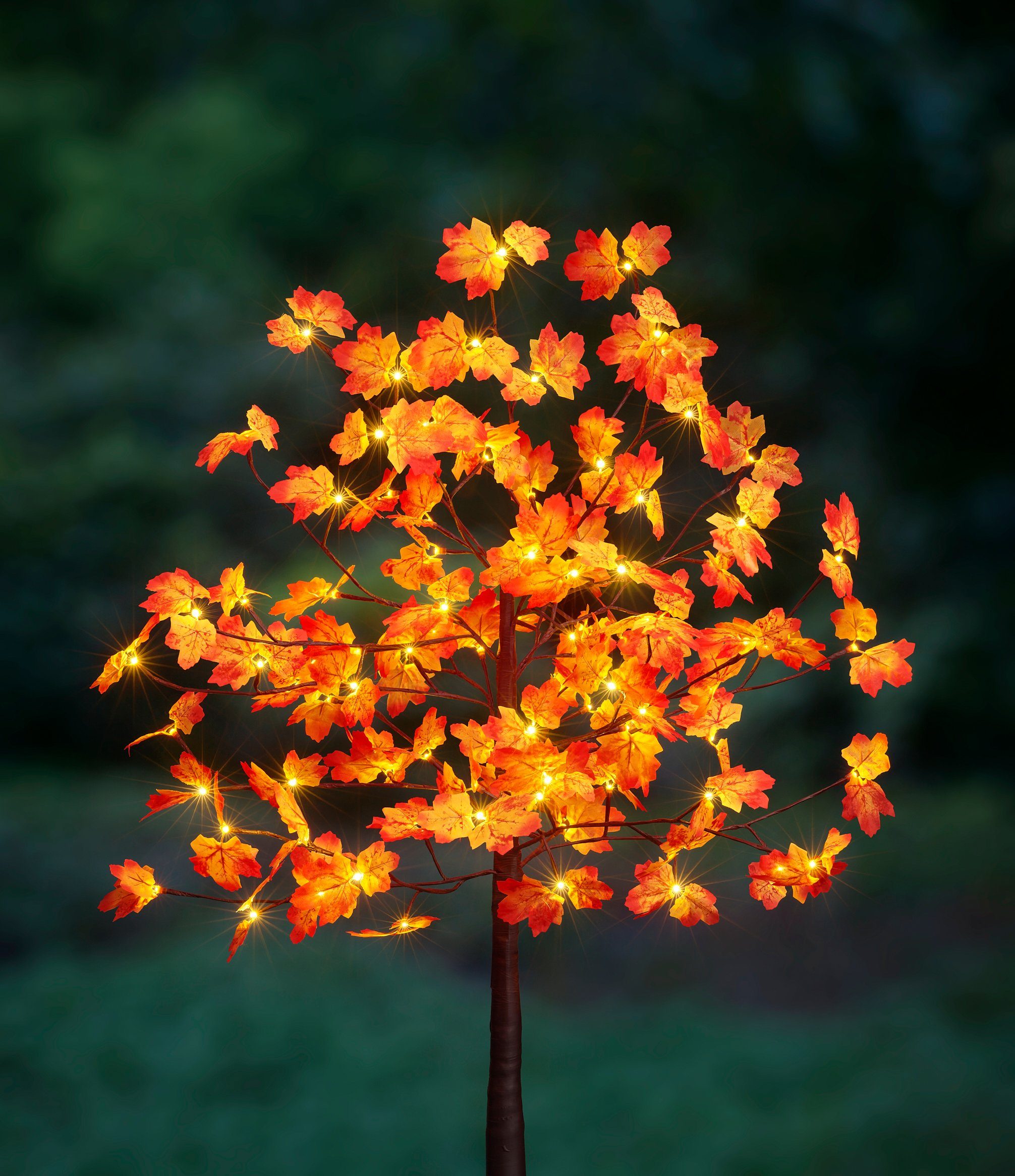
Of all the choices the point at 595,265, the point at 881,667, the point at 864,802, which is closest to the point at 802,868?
the point at 864,802

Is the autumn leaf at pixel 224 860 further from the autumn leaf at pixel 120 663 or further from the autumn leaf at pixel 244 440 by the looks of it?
the autumn leaf at pixel 244 440

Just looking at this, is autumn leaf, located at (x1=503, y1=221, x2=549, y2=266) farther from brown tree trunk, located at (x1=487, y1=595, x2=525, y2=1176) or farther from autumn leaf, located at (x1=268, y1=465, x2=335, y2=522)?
brown tree trunk, located at (x1=487, y1=595, x2=525, y2=1176)

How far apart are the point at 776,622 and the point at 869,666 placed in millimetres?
173

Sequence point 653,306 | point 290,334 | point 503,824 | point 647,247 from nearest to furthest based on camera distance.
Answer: point 503,824 < point 653,306 < point 647,247 < point 290,334

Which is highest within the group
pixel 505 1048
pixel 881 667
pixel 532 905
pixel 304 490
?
pixel 304 490

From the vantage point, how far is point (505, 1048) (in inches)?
57.6

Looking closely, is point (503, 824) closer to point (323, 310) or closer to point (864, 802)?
point (864, 802)

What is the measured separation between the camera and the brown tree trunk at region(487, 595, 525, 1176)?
1452 mm

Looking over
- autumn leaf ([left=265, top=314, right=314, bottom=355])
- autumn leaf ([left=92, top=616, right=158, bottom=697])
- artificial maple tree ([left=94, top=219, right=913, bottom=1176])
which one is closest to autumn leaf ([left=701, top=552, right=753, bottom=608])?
artificial maple tree ([left=94, top=219, right=913, bottom=1176])

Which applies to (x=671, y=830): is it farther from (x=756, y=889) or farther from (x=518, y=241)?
(x=518, y=241)

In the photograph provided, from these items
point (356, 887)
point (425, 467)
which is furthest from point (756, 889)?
point (425, 467)

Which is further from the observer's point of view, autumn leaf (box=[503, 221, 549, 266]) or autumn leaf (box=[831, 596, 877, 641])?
autumn leaf (box=[831, 596, 877, 641])

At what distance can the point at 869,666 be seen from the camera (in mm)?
1385

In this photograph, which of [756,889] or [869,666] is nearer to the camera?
[869,666]
